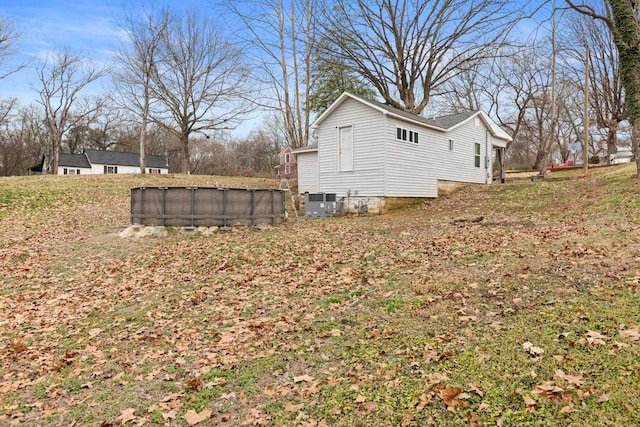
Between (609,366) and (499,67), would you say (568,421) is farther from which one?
(499,67)

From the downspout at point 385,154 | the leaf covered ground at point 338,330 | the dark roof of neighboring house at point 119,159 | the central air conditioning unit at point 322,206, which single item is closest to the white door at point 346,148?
the central air conditioning unit at point 322,206

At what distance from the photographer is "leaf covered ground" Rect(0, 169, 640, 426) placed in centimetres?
299

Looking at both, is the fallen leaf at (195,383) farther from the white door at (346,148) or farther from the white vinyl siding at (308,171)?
the white vinyl siding at (308,171)

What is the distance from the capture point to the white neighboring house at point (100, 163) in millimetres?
44797

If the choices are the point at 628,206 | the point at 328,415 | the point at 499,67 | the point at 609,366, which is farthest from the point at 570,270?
the point at 499,67

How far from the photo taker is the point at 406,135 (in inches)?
607

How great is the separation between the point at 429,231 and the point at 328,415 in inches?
302

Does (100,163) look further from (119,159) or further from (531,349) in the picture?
(531,349)

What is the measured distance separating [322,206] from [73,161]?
41.8 meters

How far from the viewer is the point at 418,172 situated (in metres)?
16.2

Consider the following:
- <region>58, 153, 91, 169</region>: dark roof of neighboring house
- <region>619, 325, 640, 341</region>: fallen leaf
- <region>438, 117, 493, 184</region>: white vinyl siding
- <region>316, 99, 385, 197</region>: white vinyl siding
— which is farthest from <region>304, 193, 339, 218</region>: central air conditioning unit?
<region>58, 153, 91, 169</region>: dark roof of neighboring house

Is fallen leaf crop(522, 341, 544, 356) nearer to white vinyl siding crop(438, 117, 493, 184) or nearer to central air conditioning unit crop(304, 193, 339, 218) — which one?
central air conditioning unit crop(304, 193, 339, 218)

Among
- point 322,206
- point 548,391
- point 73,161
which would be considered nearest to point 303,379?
point 548,391

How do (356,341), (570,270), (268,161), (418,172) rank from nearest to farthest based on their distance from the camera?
(356,341), (570,270), (418,172), (268,161)
